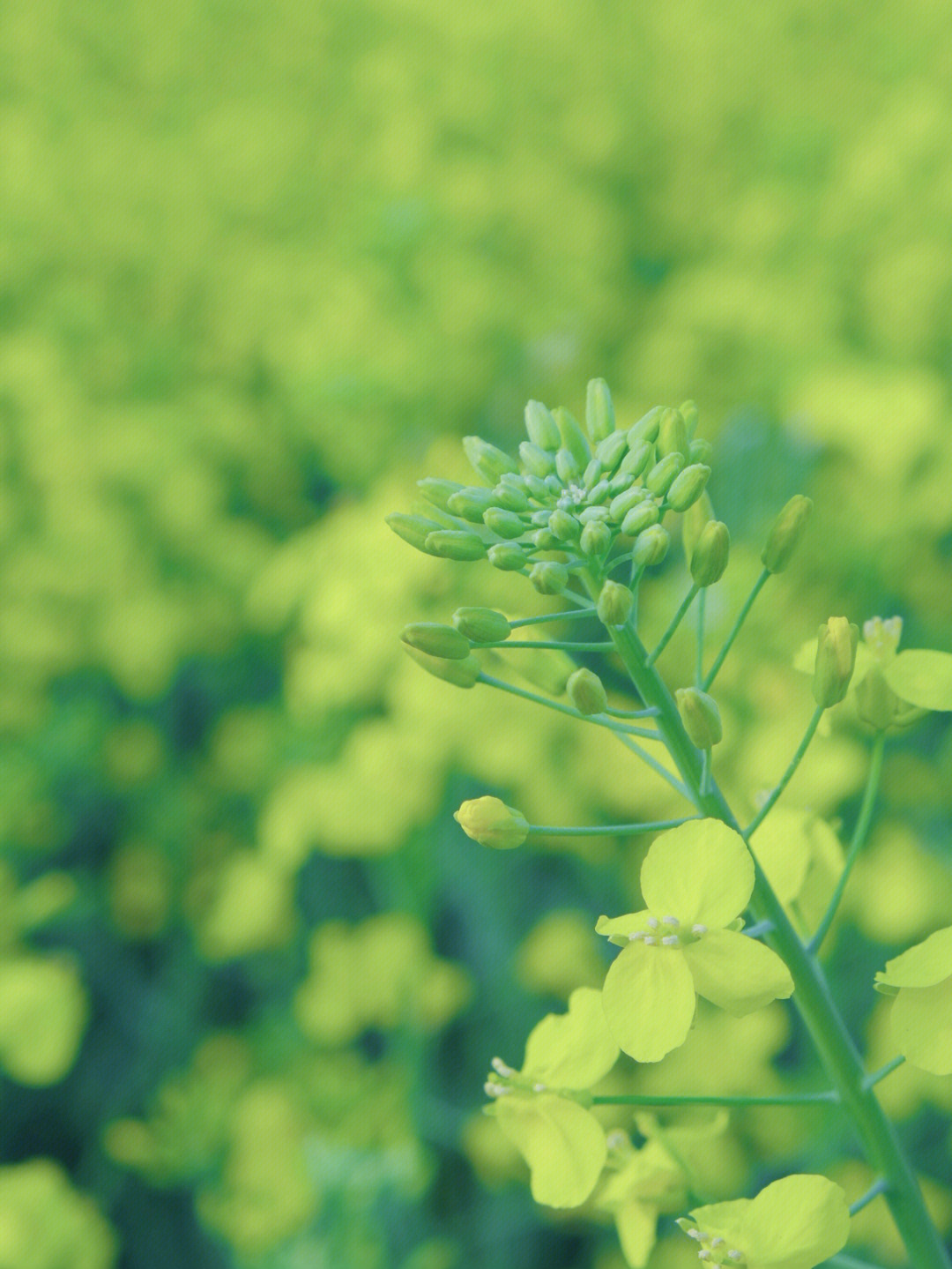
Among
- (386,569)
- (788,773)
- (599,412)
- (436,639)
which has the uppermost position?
(386,569)

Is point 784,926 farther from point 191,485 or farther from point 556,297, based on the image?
point 556,297

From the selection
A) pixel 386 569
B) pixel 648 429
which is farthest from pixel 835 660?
pixel 386 569

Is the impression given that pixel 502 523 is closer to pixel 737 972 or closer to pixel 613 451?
pixel 613 451

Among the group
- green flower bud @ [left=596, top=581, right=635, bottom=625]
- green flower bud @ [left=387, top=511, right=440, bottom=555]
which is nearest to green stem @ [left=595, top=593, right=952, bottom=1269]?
green flower bud @ [left=596, top=581, right=635, bottom=625]

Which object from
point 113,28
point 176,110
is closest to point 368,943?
point 176,110

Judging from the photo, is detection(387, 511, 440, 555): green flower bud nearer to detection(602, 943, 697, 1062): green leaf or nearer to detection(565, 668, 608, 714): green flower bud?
detection(565, 668, 608, 714): green flower bud

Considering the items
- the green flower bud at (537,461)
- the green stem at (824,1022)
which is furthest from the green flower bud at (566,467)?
the green stem at (824,1022)
